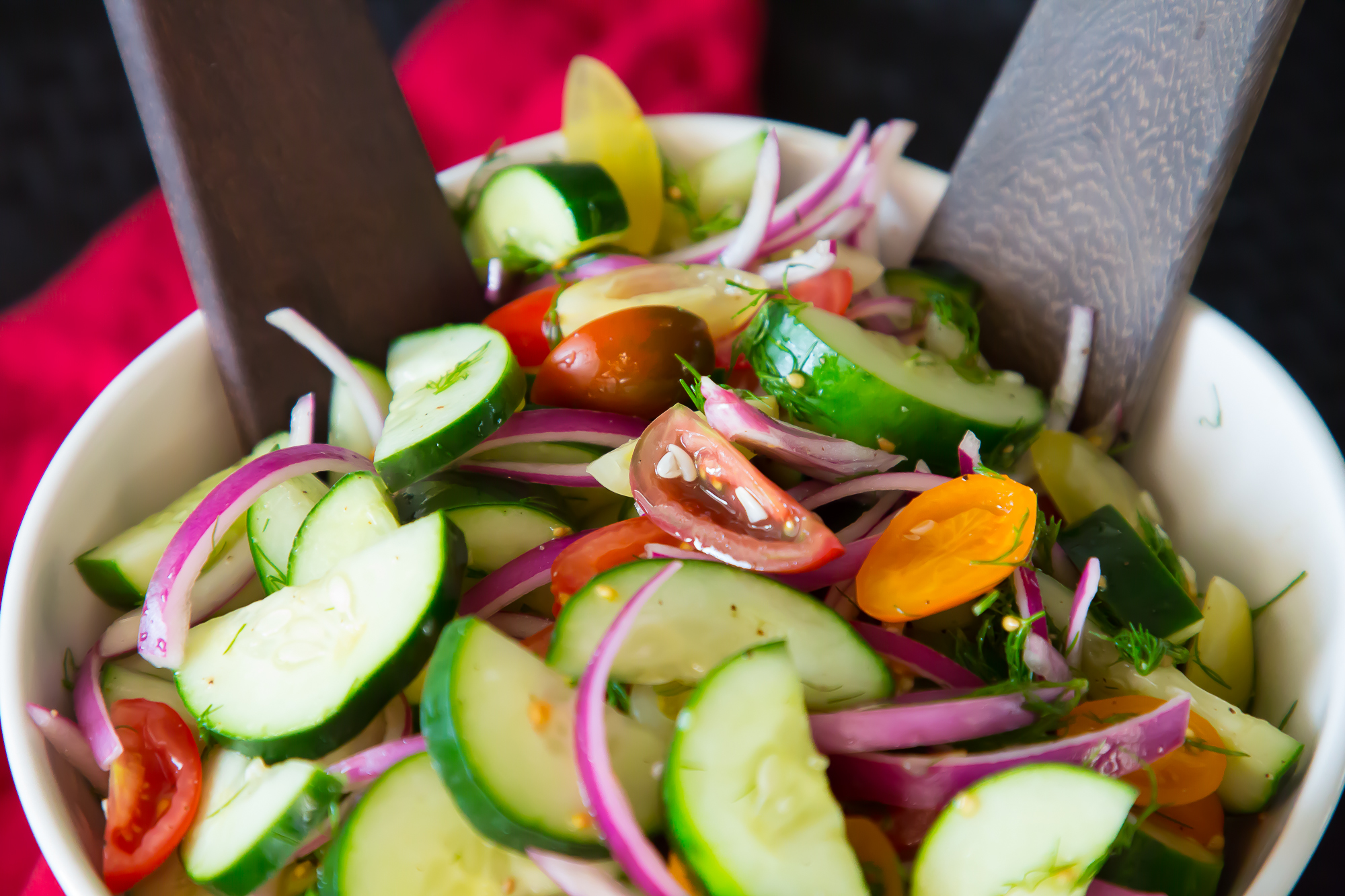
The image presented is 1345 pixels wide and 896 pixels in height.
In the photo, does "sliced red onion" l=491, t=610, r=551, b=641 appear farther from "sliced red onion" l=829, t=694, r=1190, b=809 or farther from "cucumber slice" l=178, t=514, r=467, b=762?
"sliced red onion" l=829, t=694, r=1190, b=809

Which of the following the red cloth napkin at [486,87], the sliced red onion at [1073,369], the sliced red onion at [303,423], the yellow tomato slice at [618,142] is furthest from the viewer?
the red cloth napkin at [486,87]

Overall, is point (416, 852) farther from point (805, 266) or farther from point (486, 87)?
point (486, 87)

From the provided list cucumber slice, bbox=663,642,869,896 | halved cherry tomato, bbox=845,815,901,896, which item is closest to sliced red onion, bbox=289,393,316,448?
cucumber slice, bbox=663,642,869,896

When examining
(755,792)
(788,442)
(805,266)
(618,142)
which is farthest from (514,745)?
(618,142)

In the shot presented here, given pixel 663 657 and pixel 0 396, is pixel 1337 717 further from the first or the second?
pixel 0 396

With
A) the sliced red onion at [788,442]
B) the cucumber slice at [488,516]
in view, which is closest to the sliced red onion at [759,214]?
the sliced red onion at [788,442]

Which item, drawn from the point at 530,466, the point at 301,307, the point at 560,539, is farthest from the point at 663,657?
the point at 301,307

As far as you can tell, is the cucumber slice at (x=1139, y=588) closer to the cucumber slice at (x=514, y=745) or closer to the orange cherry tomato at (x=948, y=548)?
the orange cherry tomato at (x=948, y=548)
